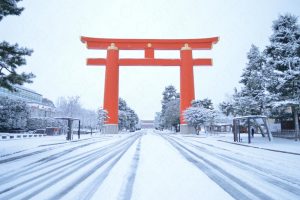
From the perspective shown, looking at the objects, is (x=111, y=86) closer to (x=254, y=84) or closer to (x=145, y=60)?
(x=145, y=60)

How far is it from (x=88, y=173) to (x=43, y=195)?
2274 mm

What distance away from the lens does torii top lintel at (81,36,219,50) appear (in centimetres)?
3884

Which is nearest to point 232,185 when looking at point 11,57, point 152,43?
point 11,57

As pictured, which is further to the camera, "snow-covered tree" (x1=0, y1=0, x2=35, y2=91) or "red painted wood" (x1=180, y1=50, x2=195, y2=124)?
"red painted wood" (x1=180, y1=50, x2=195, y2=124)

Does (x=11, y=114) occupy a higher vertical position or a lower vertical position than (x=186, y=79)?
lower

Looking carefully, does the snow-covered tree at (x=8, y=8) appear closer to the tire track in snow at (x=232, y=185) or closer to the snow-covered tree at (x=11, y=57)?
the snow-covered tree at (x=11, y=57)

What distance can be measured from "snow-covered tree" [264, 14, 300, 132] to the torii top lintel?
16.3 meters

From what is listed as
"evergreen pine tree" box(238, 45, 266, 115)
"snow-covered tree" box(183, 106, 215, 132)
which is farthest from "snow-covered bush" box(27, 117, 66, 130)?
"evergreen pine tree" box(238, 45, 266, 115)

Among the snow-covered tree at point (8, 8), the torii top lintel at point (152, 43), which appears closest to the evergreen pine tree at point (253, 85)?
the torii top lintel at point (152, 43)

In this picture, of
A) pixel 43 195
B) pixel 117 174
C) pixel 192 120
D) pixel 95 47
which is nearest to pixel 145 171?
pixel 117 174

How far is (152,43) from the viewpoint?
127 ft

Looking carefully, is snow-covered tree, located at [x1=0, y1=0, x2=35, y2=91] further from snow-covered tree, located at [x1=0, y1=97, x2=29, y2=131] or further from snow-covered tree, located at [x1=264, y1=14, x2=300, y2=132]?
snow-covered tree, located at [x1=0, y1=97, x2=29, y2=131]

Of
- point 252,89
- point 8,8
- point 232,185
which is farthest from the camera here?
point 252,89

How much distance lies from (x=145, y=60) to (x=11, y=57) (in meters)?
28.2
